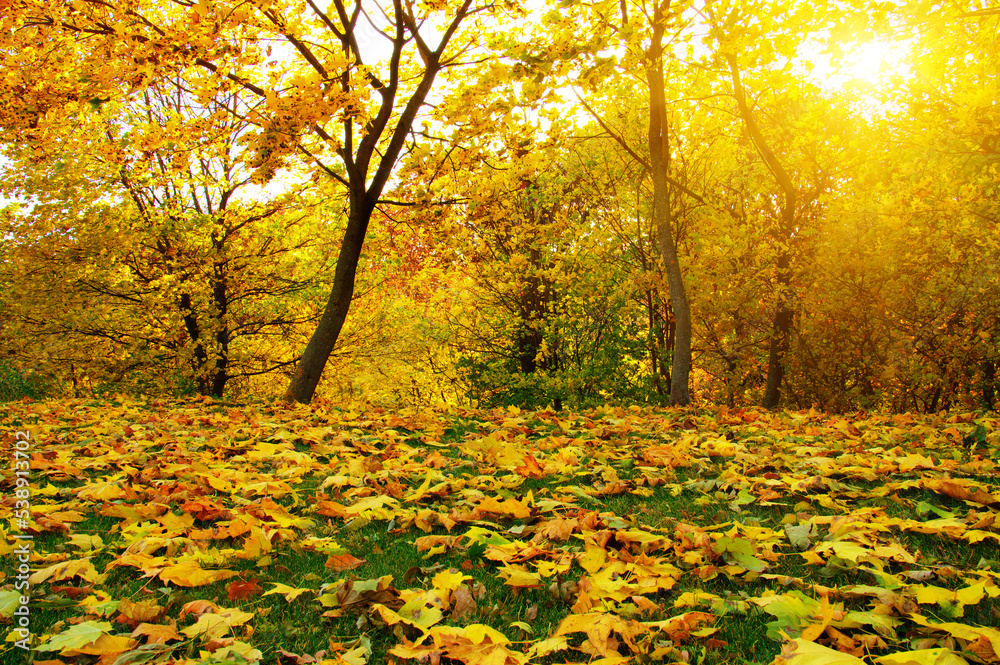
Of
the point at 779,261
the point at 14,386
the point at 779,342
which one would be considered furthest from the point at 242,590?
the point at 14,386

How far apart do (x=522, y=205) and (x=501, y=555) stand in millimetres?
10446

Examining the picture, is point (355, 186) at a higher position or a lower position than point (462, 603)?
higher

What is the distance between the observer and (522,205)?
12.0 m

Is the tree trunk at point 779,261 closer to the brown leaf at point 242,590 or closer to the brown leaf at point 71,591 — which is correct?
the brown leaf at point 242,590

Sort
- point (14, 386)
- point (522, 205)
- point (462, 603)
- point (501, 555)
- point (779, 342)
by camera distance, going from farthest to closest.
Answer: point (14, 386) → point (522, 205) → point (779, 342) → point (501, 555) → point (462, 603)

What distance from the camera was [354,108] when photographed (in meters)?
7.35

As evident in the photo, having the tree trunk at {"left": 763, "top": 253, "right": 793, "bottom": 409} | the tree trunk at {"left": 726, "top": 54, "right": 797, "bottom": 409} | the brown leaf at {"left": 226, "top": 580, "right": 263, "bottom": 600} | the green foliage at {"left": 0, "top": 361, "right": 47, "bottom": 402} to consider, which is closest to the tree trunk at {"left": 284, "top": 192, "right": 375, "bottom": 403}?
the tree trunk at {"left": 726, "top": 54, "right": 797, "bottom": 409}

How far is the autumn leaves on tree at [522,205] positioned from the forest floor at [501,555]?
4012 mm

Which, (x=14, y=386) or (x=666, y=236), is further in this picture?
(x=14, y=386)

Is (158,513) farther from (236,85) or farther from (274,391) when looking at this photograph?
(274,391)

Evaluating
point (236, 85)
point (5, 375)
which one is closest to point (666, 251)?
point (236, 85)

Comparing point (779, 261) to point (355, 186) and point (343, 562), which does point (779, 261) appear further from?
point (343, 562)

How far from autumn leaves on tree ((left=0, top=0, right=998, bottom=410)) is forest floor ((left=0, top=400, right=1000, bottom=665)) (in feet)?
13.2

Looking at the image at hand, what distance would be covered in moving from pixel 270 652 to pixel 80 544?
1.24 metres
